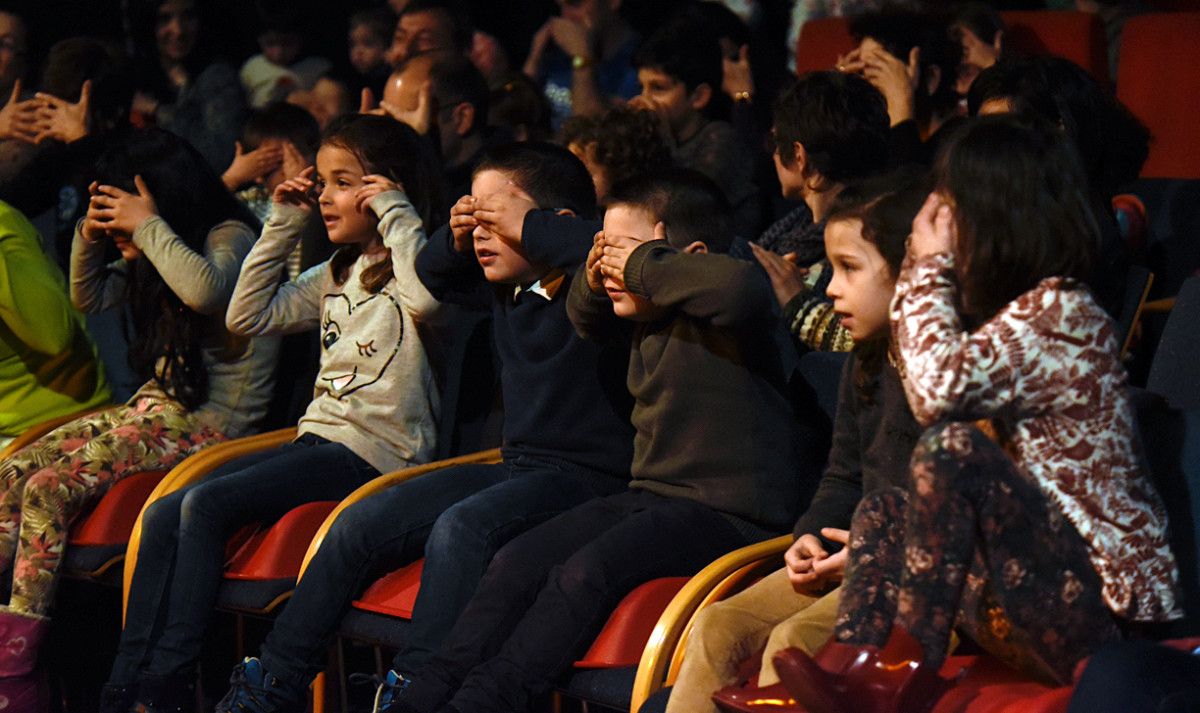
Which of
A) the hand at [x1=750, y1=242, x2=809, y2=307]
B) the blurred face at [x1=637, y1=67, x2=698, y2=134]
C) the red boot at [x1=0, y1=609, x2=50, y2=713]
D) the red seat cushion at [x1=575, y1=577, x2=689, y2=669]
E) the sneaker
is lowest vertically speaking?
the red boot at [x1=0, y1=609, x2=50, y2=713]

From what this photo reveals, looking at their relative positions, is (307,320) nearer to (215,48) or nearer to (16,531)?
(16,531)

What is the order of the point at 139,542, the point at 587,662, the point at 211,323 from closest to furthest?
the point at 587,662 < the point at 139,542 < the point at 211,323

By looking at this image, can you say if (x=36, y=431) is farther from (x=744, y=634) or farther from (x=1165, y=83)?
(x=1165, y=83)

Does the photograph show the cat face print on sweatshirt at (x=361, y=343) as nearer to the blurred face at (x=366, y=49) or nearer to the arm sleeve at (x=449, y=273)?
the arm sleeve at (x=449, y=273)

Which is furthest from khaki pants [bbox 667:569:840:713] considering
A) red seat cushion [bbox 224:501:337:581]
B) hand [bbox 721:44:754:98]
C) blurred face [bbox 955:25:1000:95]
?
hand [bbox 721:44:754:98]

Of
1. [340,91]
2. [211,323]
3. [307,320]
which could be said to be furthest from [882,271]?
[340,91]

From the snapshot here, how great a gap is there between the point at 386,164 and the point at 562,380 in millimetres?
682

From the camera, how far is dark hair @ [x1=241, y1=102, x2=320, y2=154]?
4172 millimetres

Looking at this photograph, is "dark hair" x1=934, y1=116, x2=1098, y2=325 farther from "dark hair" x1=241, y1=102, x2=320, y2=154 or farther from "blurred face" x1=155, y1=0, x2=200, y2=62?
"blurred face" x1=155, y1=0, x2=200, y2=62

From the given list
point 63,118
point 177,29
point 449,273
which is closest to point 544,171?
point 449,273

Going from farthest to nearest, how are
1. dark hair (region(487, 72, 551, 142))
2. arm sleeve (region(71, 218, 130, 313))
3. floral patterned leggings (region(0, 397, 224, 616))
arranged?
dark hair (region(487, 72, 551, 142)) < arm sleeve (region(71, 218, 130, 313)) < floral patterned leggings (region(0, 397, 224, 616))

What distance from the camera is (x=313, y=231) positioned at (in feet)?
12.6

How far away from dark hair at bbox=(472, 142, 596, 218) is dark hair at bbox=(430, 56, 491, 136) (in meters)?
1.34

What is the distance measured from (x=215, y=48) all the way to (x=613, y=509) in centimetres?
394
